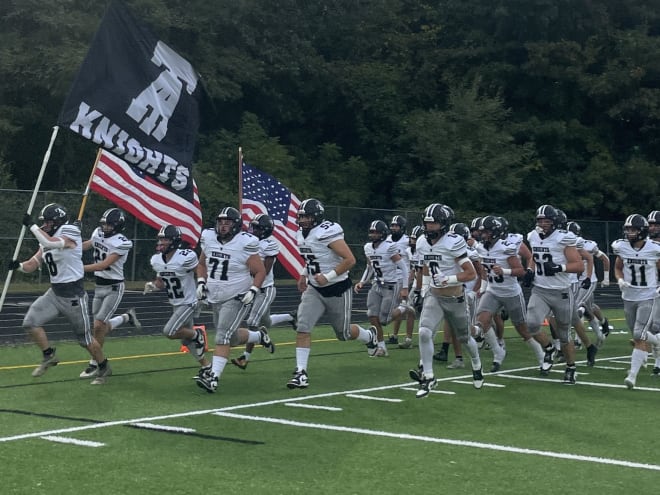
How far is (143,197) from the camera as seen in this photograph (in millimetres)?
13781

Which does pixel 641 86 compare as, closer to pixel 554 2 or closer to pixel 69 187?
pixel 554 2

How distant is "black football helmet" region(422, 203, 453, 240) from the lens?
34.0ft

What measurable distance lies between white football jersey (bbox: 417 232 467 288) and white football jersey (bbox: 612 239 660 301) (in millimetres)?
2409

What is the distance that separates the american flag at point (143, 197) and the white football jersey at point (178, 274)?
1979 mm

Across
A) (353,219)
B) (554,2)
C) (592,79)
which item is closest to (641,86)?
(592,79)

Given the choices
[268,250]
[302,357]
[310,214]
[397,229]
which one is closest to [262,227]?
[268,250]

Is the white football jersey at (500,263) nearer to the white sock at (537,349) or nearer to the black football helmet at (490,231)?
the black football helmet at (490,231)

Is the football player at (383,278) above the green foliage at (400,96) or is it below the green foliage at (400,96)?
below

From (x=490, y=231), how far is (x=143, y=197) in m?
4.70

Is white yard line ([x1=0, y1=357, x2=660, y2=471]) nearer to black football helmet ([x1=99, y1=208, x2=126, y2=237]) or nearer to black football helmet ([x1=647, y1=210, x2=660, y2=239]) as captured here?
black football helmet ([x1=99, y1=208, x2=126, y2=237])

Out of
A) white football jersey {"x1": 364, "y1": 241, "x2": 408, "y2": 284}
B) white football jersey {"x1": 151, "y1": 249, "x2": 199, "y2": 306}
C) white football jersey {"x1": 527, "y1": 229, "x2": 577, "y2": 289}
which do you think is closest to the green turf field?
white football jersey {"x1": 151, "y1": 249, "x2": 199, "y2": 306}

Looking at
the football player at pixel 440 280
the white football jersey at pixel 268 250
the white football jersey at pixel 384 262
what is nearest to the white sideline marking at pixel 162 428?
the football player at pixel 440 280

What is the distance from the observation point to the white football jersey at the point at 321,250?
10773 mm

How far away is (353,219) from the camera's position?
22.7 meters
